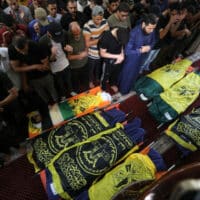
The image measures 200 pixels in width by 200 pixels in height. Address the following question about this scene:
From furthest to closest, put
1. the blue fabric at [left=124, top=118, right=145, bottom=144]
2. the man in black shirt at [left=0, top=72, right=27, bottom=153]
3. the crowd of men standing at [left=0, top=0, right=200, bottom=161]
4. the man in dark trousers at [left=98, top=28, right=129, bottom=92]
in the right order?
the man in dark trousers at [left=98, top=28, right=129, bottom=92], the blue fabric at [left=124, top=118, right=145, bottom=144], the crowd of men standing at [left=0, top=0, right=200, bottom=161], the man in black shirt at [left=0, top=72, right=27, bottom=153]

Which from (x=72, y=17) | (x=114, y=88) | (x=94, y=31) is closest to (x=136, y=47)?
(x=94, y=31)

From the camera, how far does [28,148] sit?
10.0 feet

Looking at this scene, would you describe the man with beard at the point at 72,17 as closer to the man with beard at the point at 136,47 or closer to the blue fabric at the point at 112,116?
the man with beard at the point at 136,47

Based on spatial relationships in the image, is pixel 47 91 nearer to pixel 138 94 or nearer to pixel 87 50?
pixel 87 50

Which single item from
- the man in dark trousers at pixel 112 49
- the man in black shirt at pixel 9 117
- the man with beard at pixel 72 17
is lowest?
the man in black shirt at pixel 9 117

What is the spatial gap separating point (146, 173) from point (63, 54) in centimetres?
172

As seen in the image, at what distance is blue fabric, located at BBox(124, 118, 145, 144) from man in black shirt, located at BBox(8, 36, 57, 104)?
1.11 meters

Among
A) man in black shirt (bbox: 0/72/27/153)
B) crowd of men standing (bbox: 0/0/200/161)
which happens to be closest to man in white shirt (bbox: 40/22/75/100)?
crowd of men standing (bbox: 0/0/200/161)

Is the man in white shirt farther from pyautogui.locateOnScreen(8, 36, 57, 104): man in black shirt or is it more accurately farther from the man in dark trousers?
the man in dark trousers

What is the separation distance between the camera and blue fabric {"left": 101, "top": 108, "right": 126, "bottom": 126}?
3021mm

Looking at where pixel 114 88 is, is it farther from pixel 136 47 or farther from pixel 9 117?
pixel 9 117

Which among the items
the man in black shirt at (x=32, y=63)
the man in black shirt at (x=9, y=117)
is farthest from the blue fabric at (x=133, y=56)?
the man in black shirt at (x=9, y=117)

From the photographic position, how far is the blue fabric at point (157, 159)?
257 cm

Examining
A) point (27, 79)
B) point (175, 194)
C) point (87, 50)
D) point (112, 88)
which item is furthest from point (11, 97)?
point (175, 194)
